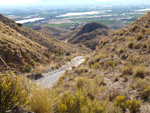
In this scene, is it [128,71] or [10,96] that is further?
[128,71]

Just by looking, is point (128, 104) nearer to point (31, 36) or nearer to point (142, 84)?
point (142, 84)

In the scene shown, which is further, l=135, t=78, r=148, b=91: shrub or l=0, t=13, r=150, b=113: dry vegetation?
l=135, t=78, r=148, b=91: shrub

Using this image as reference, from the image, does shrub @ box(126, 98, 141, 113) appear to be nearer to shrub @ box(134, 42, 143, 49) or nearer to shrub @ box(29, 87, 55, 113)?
shrub @ box(29, 87, 55, 113)

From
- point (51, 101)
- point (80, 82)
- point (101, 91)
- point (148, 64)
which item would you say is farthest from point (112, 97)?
point (148, 64)

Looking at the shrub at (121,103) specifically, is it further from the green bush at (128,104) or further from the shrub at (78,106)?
the shrub at (78,106)

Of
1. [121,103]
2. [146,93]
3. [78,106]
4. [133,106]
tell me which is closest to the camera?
[78,106]

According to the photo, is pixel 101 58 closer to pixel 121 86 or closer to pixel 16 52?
pixel 121 86

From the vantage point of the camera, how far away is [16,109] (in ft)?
9.34

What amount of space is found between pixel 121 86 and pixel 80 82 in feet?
6.39

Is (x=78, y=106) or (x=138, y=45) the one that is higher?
(x=138, y=45)

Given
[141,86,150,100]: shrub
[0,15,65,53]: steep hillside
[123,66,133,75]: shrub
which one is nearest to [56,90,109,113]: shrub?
[141,86,150,100]: shrub

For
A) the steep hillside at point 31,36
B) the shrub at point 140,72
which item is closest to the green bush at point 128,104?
the shrub at point 140,72

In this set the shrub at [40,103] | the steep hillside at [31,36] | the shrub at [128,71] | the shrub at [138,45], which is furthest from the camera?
the steep hillside at [31,36]

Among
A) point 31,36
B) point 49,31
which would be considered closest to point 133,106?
point 31,36
